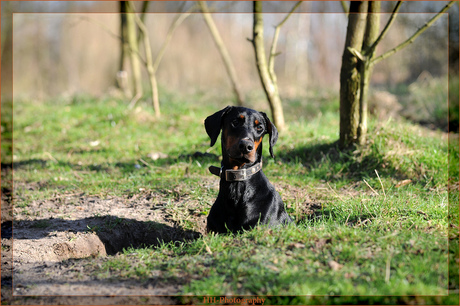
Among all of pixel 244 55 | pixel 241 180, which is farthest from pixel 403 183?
pixel 244 55

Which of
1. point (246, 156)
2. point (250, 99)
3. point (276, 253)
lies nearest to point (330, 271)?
point (276, 253)

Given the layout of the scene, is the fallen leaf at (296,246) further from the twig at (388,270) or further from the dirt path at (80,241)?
the dirt path at (80,241)

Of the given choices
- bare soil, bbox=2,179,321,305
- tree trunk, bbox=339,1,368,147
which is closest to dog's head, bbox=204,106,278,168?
bare soil, bbox=2,179,321,305

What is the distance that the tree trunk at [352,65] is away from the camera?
17.1 ft

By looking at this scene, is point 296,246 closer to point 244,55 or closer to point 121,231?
point 121,231

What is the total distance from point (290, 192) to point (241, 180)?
4.49 feet

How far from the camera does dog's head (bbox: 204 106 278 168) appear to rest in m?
3.23

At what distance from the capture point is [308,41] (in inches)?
575

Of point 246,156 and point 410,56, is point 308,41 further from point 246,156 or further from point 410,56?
point 246,156

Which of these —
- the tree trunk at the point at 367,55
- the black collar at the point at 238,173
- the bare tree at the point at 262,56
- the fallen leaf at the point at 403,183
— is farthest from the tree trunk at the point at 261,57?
the black collar at the point at 238,173

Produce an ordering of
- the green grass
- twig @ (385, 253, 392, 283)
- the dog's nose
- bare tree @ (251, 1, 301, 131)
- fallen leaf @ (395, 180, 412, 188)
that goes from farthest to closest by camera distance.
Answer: bare tree @ (251, 1, 301, 131) → fallen leaf @ (395, 180, 412, 188) → the dog's nose → the green grass → twig @ (385, 253, 392, 283)

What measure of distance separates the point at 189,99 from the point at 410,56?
8651 mm

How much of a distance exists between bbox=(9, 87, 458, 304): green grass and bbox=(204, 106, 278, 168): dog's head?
0.62 m

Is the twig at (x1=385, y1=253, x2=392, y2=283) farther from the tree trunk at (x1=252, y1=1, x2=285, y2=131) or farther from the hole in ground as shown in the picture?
the tree trunk at (x1=252, y1=1, x2=285, y2=131)
